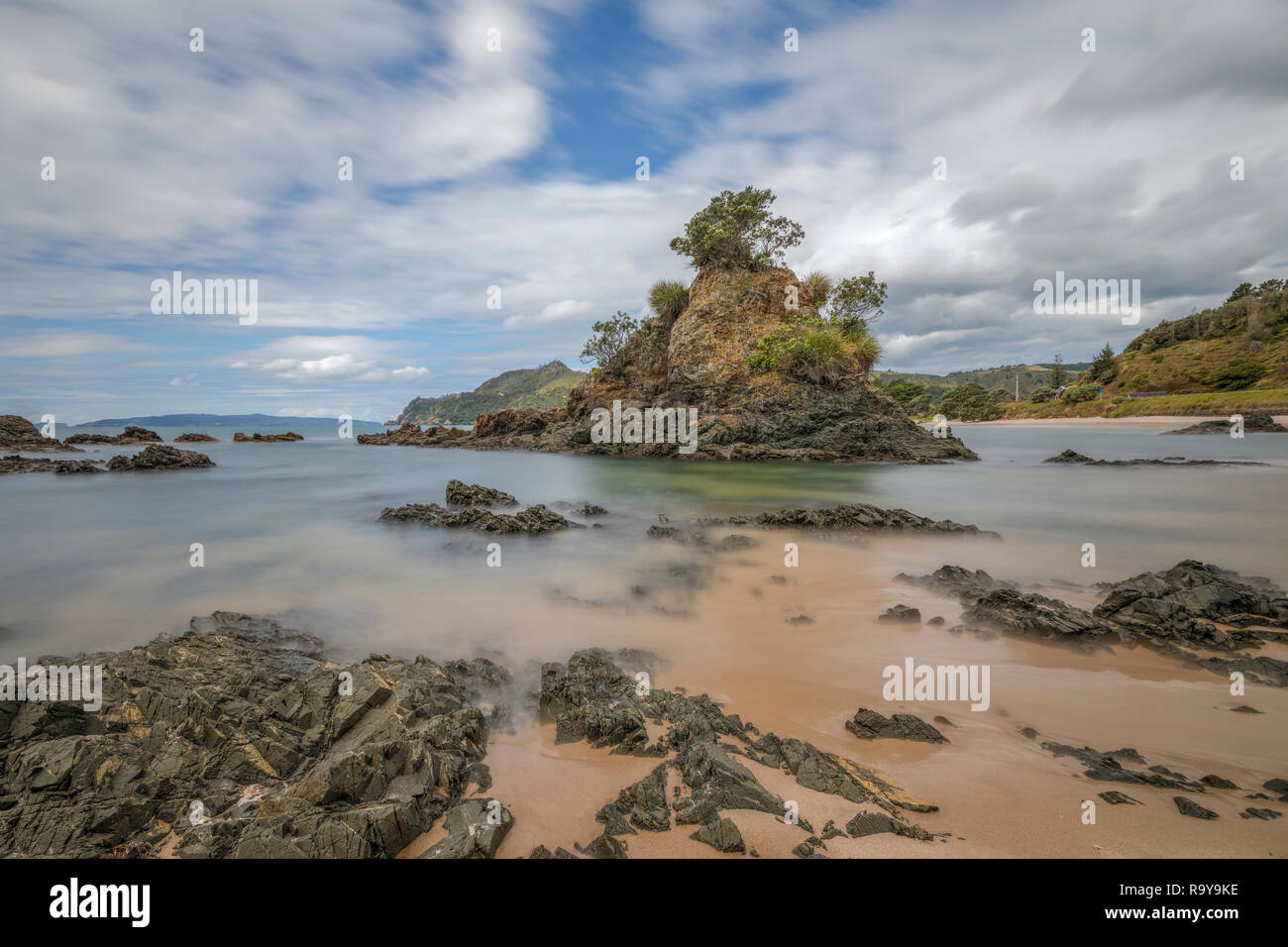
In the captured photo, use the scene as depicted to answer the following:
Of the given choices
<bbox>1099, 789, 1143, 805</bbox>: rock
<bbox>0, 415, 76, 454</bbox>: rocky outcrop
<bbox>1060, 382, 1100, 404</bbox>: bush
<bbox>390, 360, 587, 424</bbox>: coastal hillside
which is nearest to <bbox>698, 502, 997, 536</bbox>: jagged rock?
<bbox>1099, 789, 1143, 805</bbox>: rock

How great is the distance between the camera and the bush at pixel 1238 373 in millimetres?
56094

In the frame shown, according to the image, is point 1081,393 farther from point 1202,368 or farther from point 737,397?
point 737,397

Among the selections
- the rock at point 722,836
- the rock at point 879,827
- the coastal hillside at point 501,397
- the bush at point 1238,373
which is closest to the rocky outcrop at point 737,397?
the rock at point 879,827

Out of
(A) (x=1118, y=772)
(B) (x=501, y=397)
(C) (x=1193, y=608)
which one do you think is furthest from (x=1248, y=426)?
(B) (x=501, y=397)

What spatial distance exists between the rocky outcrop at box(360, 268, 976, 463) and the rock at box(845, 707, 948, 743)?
26479 millimetres

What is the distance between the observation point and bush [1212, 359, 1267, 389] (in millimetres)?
56094

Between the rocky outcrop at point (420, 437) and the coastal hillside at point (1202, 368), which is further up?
the coastal hillside at point (1202, 368)

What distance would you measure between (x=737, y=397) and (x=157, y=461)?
119 feet

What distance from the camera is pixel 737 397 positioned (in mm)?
34531

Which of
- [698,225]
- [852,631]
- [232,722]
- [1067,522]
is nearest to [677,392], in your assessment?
[698,225]

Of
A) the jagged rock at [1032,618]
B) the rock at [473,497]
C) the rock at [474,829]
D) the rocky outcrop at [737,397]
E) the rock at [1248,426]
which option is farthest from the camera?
the rock at [1248,426]

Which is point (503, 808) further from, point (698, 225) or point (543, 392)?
point (543, 392)

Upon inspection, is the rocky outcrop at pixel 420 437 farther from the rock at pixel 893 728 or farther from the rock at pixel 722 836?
the rock at pixel 722 836

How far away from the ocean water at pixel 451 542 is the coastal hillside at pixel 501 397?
105m
